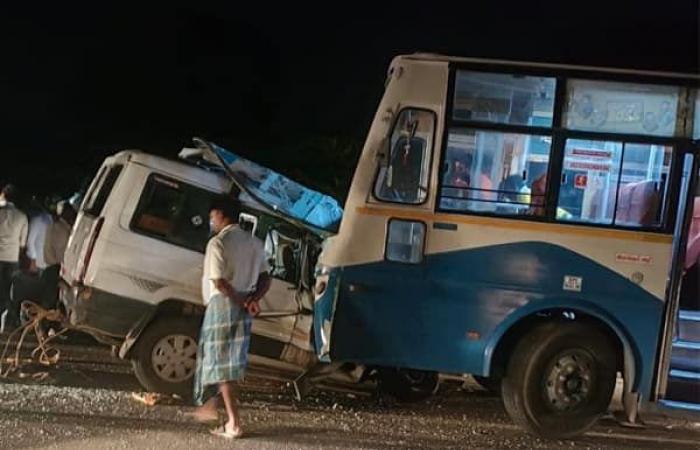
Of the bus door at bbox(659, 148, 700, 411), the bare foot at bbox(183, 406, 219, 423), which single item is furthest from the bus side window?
the bus door at bbox(659, 148, 700, 411)

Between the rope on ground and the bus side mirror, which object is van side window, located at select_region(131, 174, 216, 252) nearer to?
the rope on ground

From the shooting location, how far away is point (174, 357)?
7477 mm

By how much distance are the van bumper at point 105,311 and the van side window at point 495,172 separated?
9.06 ft

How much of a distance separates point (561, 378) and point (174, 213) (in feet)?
11.5

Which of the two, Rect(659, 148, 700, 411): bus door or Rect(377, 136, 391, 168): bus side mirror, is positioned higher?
Rect(377, 136, 391, 168): bus side mirror

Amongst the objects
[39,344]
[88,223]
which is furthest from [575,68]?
[39,344]

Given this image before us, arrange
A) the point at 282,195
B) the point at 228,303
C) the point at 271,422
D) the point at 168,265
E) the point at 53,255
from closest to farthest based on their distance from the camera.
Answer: the point at 228,303 < the point at 271,422 < the point at 168,265 < the point at 282,195 < the point at 53,255

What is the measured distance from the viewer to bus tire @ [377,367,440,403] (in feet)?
27.2

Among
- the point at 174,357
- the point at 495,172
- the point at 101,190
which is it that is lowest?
the point at 174,357

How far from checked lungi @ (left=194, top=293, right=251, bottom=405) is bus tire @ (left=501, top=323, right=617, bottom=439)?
2.16 metres

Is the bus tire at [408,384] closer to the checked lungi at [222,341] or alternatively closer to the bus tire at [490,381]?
the bus tire at [490,381]

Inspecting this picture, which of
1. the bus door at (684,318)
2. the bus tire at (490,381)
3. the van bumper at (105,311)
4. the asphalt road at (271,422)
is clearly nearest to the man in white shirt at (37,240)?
the asphalt road at (271,422)

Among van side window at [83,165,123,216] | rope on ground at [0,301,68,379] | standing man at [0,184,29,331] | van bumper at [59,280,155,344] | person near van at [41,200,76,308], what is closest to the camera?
van bumper at [59,280,155,344]

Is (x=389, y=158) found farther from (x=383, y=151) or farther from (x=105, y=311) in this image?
(x=105, y=311)
